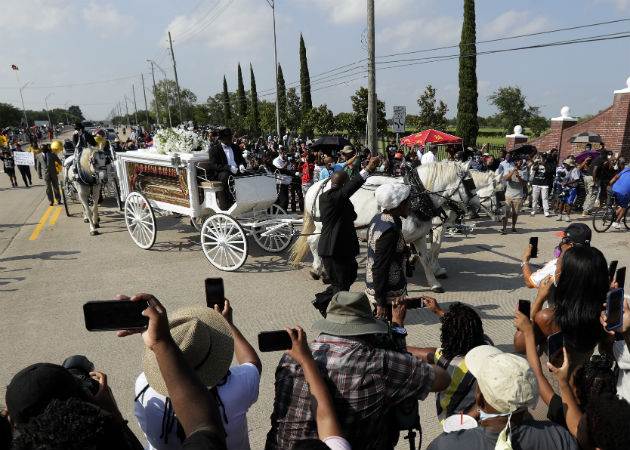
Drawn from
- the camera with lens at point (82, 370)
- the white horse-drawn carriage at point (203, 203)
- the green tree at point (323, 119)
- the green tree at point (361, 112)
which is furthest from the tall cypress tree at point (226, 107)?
the camera with lens at point (82, 370)

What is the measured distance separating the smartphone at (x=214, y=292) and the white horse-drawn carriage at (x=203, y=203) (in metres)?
4.55

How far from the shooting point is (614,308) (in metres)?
2.53

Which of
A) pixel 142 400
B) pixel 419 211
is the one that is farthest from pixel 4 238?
pixel 142 400

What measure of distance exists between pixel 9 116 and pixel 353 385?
9947 cm

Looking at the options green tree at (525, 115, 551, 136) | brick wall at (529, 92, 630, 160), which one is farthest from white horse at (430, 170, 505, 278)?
green tree at (525, 115, 551, 136)

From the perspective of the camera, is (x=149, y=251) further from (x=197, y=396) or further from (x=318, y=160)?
(x=197, y=396)

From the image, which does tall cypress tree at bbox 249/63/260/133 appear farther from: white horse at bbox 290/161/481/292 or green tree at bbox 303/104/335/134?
white horse at bbox 290/161/481/292

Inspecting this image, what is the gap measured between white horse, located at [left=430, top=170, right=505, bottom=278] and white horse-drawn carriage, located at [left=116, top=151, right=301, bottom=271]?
2368mm

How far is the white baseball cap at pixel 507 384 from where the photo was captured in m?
1.77

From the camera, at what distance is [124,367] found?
456 centimetres

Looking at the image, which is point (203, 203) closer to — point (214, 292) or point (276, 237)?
point (276, 237)

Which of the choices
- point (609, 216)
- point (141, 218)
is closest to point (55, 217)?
point (141, 218)

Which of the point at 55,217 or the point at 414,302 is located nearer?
the point at 414,302

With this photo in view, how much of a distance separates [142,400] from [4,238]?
1059 cm
